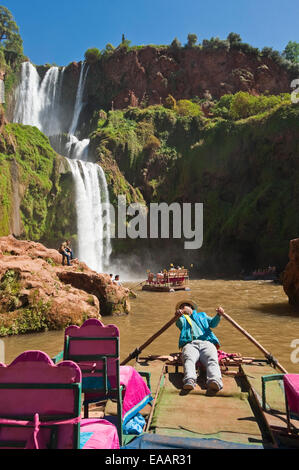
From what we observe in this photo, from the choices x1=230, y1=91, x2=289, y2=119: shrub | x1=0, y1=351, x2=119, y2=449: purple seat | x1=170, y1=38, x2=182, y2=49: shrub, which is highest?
x1=170, y1=38, x2=182, y2=49: shrub

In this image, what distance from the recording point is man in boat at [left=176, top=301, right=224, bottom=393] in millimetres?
4535

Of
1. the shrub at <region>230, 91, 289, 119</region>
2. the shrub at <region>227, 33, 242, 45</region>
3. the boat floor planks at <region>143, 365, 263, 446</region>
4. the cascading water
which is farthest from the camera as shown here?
the shrub at <region>227, 33, 242, 45</region>

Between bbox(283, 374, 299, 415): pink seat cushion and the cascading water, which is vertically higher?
the cascading water

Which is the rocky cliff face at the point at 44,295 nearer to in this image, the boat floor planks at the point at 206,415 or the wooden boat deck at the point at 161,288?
the boat floor planks at the point at 206,415

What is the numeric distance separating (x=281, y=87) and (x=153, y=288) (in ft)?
168

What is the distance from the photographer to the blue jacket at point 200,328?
5.31m

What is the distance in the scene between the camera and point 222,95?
57.8 metres

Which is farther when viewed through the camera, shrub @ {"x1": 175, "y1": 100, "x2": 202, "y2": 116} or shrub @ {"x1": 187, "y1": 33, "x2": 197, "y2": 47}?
shrub @ {"x1": 187, "y1": 33, "x2": 197, "y2": 47}

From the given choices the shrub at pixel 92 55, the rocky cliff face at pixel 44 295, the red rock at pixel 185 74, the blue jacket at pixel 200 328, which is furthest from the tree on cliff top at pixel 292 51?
the blue jacket at pixel 200 328

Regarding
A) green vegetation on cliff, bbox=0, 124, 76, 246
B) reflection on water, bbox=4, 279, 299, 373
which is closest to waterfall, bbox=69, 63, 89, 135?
green vegetation on cliff, bbox=0, 124, 76, 246

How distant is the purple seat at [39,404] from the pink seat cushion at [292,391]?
202cm

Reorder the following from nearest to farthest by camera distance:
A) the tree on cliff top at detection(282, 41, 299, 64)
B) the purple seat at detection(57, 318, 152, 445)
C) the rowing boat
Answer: the rowing boat, the purple seat at detection(57, 318, 152, 445), the tree on cliff top at detection(282, 41, 299, 64)

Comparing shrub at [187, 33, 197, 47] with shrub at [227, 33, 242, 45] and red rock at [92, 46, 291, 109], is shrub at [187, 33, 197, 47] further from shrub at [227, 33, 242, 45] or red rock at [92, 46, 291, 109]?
shrub at [227, 33, 242, 45]

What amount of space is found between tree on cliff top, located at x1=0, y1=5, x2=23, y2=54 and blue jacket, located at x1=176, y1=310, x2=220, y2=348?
6782 cm
